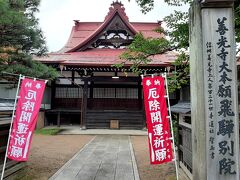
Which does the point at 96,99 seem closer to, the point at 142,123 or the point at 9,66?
the point at 142,123

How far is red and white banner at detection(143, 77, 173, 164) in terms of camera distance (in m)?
5.18

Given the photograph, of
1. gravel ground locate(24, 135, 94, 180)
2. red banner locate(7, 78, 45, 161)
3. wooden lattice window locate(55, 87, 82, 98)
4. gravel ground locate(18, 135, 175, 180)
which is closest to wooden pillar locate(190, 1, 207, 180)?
gravel ground locate(18, 135, 175, 180)

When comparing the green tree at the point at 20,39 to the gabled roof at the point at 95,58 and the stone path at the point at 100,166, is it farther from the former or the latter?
the gabled roof at the point at 95,58

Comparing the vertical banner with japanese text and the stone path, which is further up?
the vertical banner with japanese text

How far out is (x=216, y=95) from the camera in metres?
3.75

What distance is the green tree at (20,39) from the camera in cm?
681

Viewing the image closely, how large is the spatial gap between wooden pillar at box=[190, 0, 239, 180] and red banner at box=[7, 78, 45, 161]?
3.29 metres

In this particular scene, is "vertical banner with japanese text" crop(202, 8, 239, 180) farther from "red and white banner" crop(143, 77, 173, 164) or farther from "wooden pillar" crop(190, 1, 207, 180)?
"red and white banner" crop(143, 77, 173, 164)

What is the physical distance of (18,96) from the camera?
A: 17.2 ft

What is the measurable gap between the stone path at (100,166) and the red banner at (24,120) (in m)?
1.20

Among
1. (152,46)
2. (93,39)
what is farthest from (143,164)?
(93,39)

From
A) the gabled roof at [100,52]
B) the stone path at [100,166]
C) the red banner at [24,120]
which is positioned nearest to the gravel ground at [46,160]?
the stone path at [100,166]

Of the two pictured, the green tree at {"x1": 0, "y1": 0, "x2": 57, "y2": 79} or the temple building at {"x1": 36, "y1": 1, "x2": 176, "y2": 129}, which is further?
the temple building at {"x1": 36, "y1": 1, "x2": 176, "y2": 129}

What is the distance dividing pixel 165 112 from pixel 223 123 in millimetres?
1668
